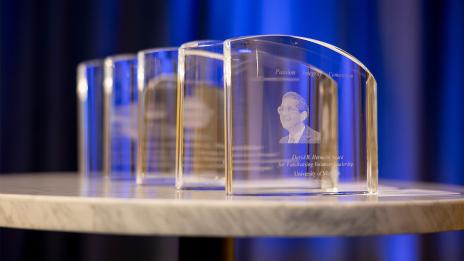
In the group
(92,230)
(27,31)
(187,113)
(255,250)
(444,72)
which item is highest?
(27,31)

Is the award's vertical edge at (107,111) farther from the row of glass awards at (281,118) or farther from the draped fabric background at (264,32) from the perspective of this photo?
the draped fabric background at (264,32)

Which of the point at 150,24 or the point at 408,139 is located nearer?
the point at 408,139

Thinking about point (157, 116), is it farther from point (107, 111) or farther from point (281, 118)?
point (281, 118)

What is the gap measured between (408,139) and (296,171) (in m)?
1.13

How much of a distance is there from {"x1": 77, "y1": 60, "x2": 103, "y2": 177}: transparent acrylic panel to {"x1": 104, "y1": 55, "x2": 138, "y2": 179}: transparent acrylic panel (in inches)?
3.9

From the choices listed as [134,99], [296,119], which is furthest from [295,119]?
[134,99]

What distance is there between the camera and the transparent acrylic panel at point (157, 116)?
3.54ft

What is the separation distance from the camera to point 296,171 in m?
0.82

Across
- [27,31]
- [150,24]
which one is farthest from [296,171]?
[27,31]

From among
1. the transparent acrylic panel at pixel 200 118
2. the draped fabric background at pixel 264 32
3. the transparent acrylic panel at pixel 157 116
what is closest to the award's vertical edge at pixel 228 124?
the transparent acrylic panel at pixel 200 118

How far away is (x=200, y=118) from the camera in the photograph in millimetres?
997

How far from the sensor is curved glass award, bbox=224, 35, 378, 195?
2.66ft

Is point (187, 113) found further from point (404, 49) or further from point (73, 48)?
point (73, 48)

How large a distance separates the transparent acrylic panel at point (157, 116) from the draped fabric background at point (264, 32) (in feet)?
2.86
